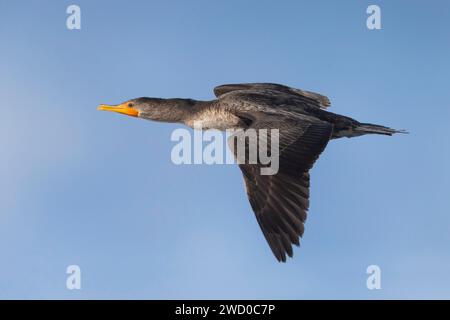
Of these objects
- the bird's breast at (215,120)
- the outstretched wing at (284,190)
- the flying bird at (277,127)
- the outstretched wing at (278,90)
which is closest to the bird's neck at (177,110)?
the flying bird at (277,127)

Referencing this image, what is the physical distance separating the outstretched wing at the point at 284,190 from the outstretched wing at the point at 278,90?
12.7ft

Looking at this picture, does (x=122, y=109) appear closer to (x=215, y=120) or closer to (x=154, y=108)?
(x=154, y=108)

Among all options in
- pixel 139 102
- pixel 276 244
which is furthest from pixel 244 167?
pixel 139 102

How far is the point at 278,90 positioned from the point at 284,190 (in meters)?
4.52

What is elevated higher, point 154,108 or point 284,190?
point 154,108

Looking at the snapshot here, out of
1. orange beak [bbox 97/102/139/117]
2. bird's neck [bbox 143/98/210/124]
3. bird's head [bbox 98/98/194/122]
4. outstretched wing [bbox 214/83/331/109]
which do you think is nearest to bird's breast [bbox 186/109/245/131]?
bird's neck [bbox 143/98/210/124]

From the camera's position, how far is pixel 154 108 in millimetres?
15844

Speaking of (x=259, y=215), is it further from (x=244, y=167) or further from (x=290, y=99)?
(x=290, y=99)

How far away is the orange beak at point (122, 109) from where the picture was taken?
1595cm

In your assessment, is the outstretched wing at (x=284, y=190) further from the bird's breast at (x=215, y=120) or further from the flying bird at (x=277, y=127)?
the bird's breast at (x=215, y=120)

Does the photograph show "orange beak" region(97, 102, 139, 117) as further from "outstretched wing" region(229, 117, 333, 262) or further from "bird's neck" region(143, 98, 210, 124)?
"outstretched wing" region(229, 117, 333, 262)

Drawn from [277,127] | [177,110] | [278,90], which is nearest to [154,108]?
[177,110]

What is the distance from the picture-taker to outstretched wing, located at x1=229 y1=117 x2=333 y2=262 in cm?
1244

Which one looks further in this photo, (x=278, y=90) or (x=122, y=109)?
(x=278, y=90)
